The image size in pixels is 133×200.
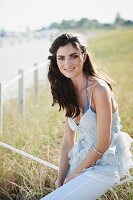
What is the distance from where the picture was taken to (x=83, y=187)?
297 cm

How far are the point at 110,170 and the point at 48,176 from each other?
3.62ft

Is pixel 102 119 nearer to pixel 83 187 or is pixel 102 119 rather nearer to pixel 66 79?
pixel 83 187

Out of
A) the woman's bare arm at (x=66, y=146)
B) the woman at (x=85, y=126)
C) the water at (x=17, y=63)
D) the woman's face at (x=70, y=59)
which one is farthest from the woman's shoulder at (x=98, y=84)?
the water at (x=17, y=63)

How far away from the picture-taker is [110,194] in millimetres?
3742

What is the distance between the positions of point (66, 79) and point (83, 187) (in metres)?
0.82

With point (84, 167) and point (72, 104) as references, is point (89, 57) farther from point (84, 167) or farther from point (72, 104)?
point (84, 167)

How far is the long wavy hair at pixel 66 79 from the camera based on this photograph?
3.22m

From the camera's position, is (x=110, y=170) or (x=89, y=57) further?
(x=89, y=57)

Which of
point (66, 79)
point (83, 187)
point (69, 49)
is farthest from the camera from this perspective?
point (66, 79)

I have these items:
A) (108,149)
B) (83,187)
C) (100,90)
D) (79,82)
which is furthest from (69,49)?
(83,187)

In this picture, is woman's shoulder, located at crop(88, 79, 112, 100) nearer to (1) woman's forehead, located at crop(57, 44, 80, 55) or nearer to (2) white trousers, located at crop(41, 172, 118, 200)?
(1) woman's forehead, located at crop(57, 44, 80, 55)

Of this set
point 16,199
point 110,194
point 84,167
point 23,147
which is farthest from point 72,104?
point 23,147

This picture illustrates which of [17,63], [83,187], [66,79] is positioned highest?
[66,79]

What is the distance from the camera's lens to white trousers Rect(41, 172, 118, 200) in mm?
2938
